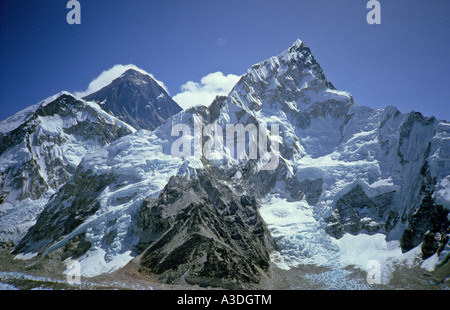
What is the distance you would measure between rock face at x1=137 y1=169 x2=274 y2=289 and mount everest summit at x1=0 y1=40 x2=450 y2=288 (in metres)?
0.33

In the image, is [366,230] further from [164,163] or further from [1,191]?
[1,191]

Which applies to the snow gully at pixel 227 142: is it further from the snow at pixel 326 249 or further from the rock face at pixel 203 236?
the snow at pixel 326 249

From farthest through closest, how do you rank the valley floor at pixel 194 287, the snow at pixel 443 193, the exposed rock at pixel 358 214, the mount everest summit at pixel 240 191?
the exposed rock at pixel 358 214
the snow at pixel 443 193
the mount everest summit at pixel 240 191
the valley floor at pixel 194 287

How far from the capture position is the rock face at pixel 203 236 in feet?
218

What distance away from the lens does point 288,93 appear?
181 metres

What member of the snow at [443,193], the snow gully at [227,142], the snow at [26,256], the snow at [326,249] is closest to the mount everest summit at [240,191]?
the snow at [443,193]

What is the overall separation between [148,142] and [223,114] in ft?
120

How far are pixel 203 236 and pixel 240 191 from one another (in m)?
50.2

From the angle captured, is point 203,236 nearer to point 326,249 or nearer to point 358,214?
point 326,249

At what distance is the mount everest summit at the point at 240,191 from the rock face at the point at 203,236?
0.33 meters

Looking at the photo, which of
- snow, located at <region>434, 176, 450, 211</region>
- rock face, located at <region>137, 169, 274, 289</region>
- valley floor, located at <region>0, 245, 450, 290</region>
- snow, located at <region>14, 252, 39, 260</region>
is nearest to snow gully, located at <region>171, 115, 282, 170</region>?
rock face, located at <region>137, 169, 274, 289</region>

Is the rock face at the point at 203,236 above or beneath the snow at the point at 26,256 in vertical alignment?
above

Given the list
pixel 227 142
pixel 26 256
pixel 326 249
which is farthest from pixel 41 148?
pixel 326 249
